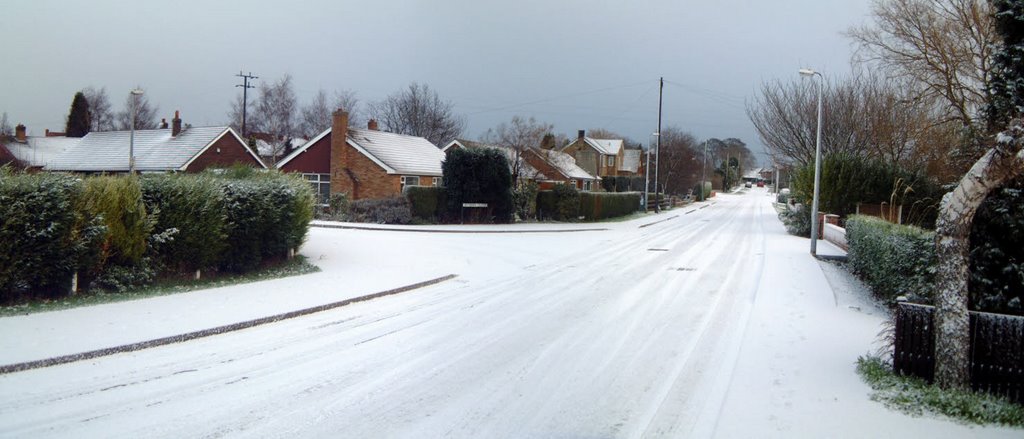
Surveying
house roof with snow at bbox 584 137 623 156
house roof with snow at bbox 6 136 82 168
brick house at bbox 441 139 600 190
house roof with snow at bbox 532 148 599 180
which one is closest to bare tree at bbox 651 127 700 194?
house roof with snow at bbox 584 137 623 156

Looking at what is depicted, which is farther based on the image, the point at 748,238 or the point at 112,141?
the point at 112,141

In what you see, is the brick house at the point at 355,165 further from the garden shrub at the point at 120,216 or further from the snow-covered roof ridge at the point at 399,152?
the garden shrub at the point at 120,216

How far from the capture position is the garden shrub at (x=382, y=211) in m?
33.0

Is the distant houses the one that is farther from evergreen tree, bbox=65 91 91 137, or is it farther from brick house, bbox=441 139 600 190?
evergreen tree, bbox=65 91 91 137

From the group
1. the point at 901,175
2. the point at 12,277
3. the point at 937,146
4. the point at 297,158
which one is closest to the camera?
the point at 12,277

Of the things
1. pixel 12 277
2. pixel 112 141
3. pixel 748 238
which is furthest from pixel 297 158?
pixel 12 277

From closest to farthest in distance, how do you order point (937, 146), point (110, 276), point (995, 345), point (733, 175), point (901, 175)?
1. point (995, 345)
2. point (110, 276)
3. point (937, 146)
4. point (901, 175)
5. point (733, 175)

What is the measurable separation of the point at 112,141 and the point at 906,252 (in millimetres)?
43922

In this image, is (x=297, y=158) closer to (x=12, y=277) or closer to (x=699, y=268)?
(x=699, y=268)

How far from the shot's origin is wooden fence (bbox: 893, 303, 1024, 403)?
21.4ft

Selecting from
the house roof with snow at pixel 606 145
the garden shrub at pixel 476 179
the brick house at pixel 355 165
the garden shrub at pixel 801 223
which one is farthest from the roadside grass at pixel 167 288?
the house roof with snow at pixel 606 145

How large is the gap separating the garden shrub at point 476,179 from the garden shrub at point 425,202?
0.56m

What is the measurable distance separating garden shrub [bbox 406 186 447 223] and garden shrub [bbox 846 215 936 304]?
21127 millimetres

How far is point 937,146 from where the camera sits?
22234 millimetres
